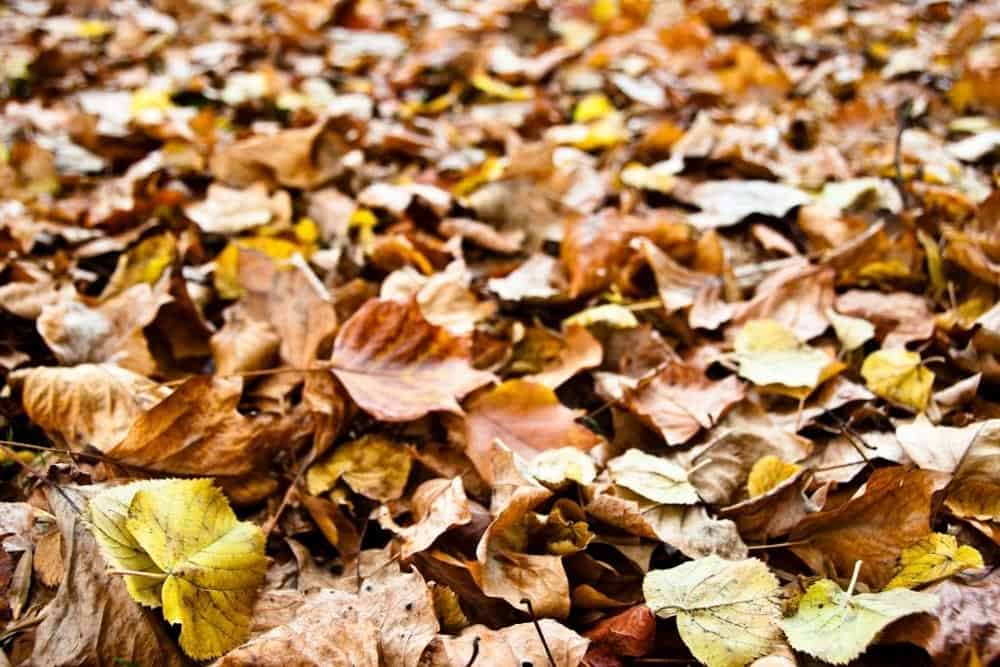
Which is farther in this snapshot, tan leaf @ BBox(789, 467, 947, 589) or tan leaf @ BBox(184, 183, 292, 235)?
tan leaf @ BBox(184, 183, 292, 235)

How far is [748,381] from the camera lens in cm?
118

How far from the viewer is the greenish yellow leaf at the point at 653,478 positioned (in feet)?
3.10

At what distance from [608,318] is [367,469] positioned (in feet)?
1.54

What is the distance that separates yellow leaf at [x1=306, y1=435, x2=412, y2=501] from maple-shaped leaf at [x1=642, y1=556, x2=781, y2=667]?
0.38 m

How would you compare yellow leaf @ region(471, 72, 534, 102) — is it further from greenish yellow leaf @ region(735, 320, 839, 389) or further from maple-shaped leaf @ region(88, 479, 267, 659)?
maple-shaped leaf @ region(88, 479, 267, 659)

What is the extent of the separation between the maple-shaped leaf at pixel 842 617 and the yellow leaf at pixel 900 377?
15.6 inches

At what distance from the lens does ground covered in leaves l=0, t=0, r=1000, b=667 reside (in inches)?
32.4

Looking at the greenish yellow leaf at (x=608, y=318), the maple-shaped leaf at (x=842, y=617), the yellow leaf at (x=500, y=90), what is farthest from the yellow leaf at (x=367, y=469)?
the yellow leaf at (x=500, y=90)

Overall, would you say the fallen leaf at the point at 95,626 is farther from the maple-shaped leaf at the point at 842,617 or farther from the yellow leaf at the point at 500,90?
the yellow leaf at the point at 500,90

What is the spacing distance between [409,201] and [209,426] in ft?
2.48

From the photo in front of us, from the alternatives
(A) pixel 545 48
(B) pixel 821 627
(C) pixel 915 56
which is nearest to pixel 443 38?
→ (A) pixel 545 48

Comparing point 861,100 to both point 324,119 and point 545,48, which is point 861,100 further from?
point 324,119

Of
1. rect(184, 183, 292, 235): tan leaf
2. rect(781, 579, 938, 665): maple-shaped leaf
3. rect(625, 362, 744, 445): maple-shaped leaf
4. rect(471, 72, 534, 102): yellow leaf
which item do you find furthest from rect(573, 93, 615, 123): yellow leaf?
rect(781, 579, 938, 665): maple-shaped leaf

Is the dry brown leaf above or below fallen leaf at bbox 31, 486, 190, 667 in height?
above
